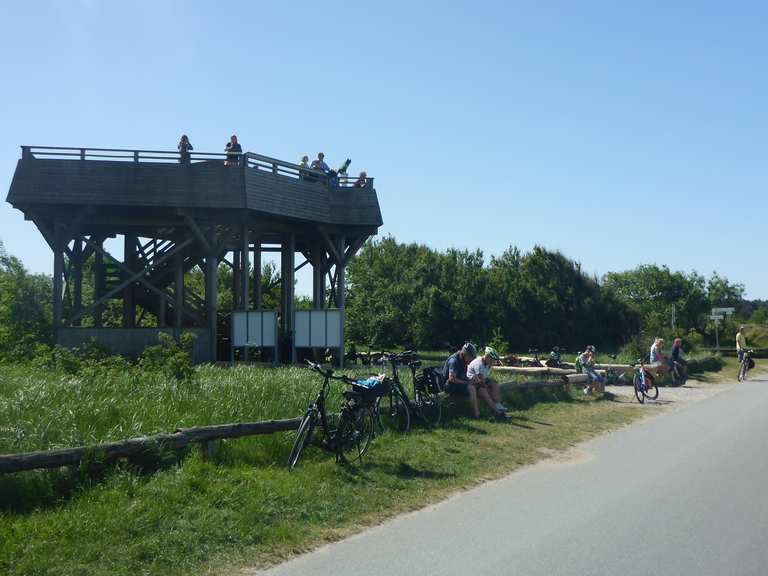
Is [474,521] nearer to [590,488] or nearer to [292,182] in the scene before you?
[590,488]

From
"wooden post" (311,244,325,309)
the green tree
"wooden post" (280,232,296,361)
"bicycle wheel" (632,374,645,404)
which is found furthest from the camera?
"wooden post" (311,244,325,309)

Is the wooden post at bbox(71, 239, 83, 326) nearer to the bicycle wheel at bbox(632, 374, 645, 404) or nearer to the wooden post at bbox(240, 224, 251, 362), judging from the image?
the wooden post at bbox(240, 224, 251, 362)

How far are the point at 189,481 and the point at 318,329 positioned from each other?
15.7m

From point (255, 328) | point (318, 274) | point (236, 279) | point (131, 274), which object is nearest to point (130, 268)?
point (131, 274)

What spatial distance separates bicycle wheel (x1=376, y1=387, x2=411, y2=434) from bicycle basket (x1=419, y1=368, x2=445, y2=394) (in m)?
1.73

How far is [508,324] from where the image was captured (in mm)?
50062

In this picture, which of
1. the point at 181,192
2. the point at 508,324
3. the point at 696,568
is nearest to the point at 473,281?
the point at 508,324

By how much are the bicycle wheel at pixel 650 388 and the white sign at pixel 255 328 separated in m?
10.4

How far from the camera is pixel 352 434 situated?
34.7 feet

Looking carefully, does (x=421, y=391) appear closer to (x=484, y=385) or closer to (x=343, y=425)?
(x=484, y=385)

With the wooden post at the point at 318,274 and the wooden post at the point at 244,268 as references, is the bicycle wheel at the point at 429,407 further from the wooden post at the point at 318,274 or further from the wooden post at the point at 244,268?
the wooden post at the point at 318,274

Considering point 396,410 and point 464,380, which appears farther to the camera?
point 464,380

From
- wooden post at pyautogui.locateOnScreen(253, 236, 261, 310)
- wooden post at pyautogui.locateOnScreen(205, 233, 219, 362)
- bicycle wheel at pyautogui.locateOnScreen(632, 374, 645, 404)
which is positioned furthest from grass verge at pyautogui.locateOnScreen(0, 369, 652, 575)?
wooden post at pyautogui.locateOnScreen(253, 236, 261, 310)

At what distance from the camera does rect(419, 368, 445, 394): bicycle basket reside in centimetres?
1495
